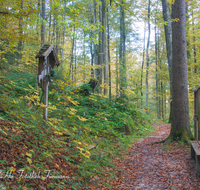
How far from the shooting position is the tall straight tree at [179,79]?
6090mm

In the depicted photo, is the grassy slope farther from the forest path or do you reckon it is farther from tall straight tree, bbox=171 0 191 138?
tall straight tree, bbox=171 0 191 138

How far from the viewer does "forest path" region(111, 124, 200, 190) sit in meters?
3.66

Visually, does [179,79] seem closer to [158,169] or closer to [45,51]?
[158,169]


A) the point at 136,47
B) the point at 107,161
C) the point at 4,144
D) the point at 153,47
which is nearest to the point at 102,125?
the point at 107,161

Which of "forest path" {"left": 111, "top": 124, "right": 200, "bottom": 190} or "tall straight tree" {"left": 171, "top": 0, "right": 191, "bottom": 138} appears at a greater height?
"tall straight tree" {"left": 171, "top": 0, "right": 191, "bottom": 138}

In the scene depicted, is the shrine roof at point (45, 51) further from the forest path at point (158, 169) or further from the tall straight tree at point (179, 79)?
the tall straight tree at point (179, 79)

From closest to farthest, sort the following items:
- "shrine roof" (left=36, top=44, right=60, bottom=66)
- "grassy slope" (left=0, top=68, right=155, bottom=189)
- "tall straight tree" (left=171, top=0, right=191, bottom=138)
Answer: "grassy slope" (left=0, top=68, right=155, bottom=189) → "shrine roof" (left=36, top=44, right=60, bottom=66) → "tall straight tree" (left=171, top=0, right=191, bottom=138)

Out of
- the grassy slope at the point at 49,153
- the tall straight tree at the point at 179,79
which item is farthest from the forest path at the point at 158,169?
the tall straight tree at the point at 179,79

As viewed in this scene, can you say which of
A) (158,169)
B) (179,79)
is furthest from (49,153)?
(179,79)

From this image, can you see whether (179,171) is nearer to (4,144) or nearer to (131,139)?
(131,139)

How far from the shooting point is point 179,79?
20.3 feet

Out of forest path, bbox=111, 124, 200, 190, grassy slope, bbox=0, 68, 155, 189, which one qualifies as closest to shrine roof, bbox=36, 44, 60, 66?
grassy slope, bbox=0, 68, 155, 189

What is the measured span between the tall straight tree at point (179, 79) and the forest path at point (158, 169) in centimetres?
70

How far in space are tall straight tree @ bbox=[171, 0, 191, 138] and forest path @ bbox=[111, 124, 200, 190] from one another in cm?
70
